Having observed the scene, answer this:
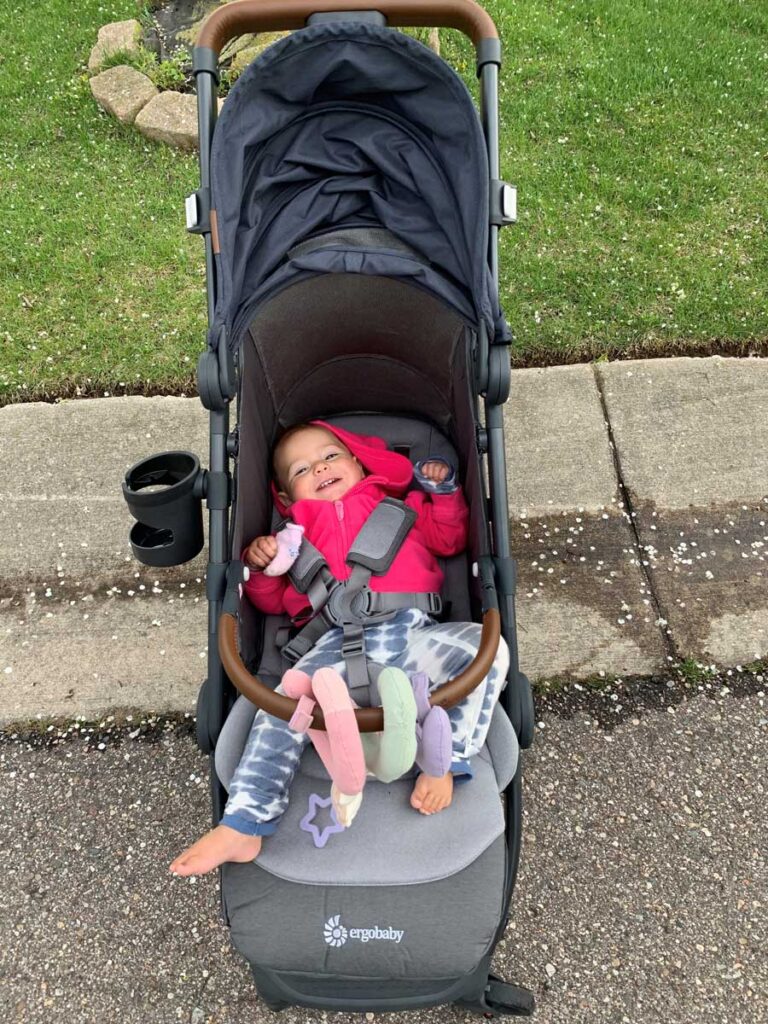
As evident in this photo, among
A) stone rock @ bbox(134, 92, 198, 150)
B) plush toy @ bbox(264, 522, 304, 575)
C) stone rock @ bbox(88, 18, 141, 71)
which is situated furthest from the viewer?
stone rock @ bbox(88, 18, 141, 71)

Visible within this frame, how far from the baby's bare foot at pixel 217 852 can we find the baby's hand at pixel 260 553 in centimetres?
86

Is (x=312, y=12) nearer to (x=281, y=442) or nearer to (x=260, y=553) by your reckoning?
A: (x=281, y=442)

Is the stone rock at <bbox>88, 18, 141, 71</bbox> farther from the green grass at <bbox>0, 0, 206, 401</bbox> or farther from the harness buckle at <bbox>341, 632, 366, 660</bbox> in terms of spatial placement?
the harness buckle at <bbox>341, 632, 366, 660</bbox>

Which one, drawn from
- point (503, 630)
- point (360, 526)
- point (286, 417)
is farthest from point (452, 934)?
point (286, 417)

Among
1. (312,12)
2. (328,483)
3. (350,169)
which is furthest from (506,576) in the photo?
(312,12)

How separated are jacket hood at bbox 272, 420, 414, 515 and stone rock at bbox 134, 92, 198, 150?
2945 mm

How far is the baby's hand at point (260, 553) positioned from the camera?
250 centimetres

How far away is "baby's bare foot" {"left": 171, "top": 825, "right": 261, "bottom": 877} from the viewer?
5.96 feet

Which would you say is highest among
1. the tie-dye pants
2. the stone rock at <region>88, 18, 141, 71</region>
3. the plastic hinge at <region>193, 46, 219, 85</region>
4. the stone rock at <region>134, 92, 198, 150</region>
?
the plastic hinge at <region>193, 46, 219, 85</region>

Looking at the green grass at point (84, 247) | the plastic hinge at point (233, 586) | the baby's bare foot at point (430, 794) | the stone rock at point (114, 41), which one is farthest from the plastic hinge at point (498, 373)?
the stone rock at point (114, 41)

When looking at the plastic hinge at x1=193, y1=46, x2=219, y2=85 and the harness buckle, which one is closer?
the harness buckle

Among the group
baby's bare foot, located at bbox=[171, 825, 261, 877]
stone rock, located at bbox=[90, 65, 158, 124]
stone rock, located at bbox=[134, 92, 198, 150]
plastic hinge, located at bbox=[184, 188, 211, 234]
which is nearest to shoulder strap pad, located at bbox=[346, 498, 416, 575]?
baby's bare foot, located at bbox=[171, 825, 261, 877]

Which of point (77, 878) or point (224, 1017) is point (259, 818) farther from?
point (77, 878)

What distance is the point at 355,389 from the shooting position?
3084 mm
